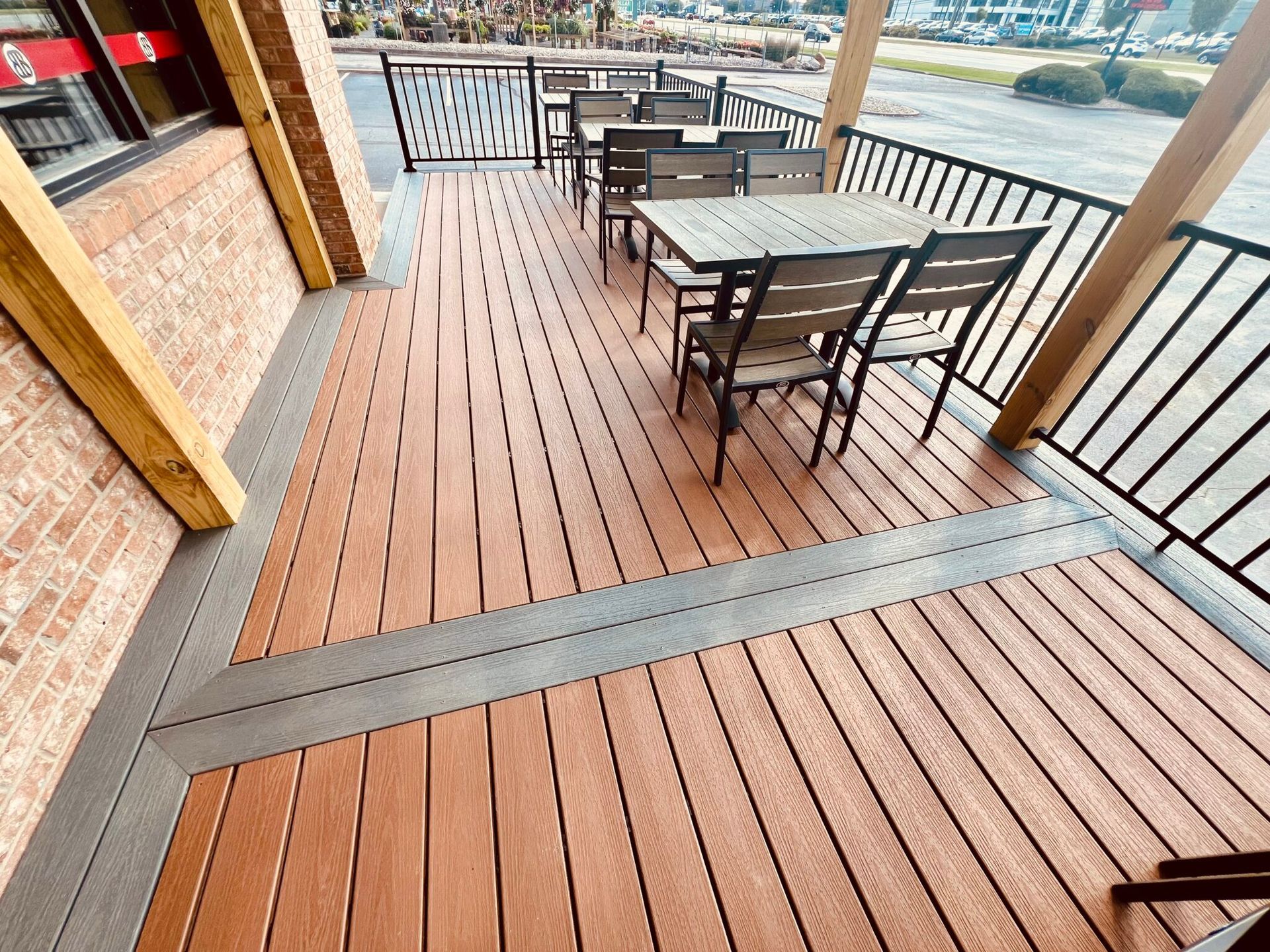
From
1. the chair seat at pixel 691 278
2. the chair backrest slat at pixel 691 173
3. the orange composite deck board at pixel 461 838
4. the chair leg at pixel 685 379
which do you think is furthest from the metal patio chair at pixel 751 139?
the orange composite deck board at pixel 461 838

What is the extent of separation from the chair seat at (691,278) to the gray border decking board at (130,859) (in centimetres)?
244

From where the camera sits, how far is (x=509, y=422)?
2215 mm

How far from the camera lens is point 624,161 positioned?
10.7 ft

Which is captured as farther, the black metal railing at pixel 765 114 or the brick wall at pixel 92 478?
the black metal railing at pixel 765 114

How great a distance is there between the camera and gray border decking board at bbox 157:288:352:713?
1.37 m

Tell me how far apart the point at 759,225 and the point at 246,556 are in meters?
2.29

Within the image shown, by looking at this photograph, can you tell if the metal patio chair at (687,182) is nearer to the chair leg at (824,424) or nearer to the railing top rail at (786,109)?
the chair leg at (824,424)

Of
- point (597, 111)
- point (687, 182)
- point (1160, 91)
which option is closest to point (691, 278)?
point (687, 182)

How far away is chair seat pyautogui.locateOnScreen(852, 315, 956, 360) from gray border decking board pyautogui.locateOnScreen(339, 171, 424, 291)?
267cm

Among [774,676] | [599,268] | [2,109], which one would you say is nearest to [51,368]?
[2,109]

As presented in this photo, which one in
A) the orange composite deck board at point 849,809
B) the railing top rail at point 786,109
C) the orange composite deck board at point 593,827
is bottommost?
the orange composite deck board at point 849,809

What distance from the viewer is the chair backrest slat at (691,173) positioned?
2.74 m

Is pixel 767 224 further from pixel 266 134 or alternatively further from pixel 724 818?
pixel 266 134

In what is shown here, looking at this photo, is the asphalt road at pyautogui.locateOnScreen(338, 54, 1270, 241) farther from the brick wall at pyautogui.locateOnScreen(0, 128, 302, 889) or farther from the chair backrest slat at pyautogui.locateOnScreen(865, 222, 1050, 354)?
the chair backrest slat at pyautogui.locateOnScreen(865, 222, 1050, 354)
